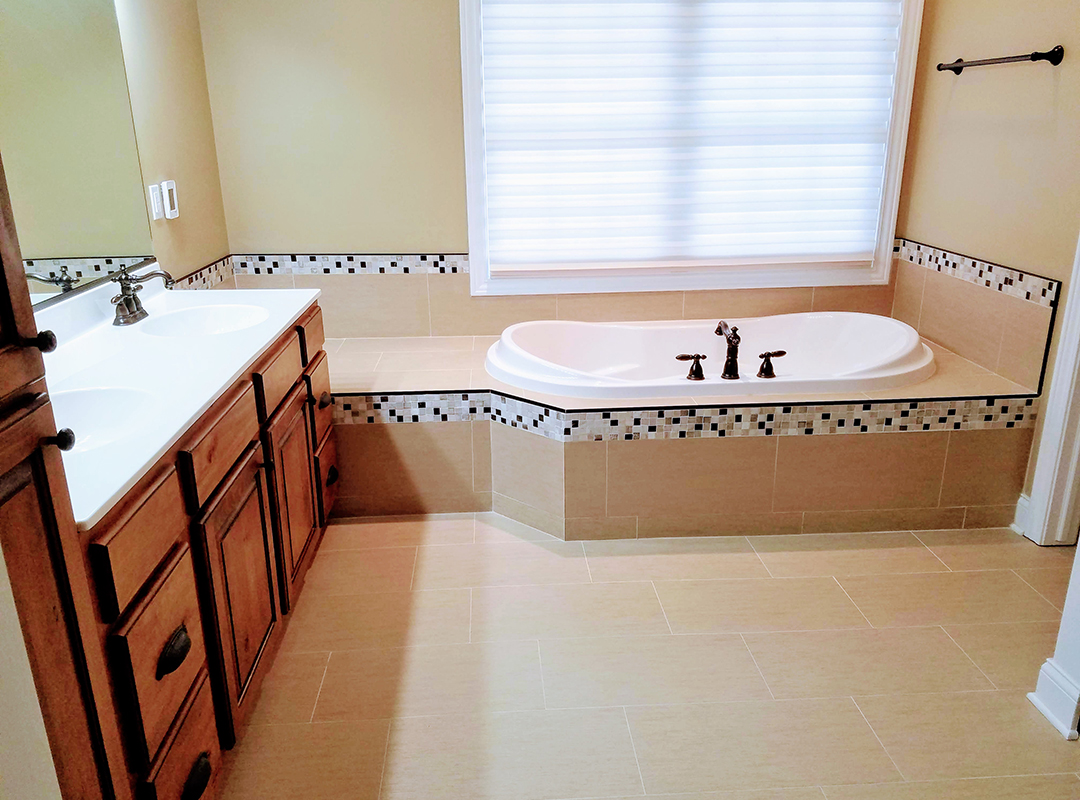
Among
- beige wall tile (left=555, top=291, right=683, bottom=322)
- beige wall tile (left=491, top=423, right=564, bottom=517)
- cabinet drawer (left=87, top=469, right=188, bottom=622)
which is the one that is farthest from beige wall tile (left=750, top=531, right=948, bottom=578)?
cabinet drawer (left=87, top=469, right=188, bottom=622)

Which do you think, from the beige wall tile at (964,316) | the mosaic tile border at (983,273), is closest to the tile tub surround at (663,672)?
the beige wall tile at (964,316)

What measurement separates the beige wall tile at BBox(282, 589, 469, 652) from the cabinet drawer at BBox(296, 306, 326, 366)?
2.52 feet

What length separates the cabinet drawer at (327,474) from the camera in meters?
2.67

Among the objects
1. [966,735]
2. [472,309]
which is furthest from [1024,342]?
[472,309]

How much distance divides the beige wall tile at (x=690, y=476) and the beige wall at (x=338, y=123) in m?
1.34

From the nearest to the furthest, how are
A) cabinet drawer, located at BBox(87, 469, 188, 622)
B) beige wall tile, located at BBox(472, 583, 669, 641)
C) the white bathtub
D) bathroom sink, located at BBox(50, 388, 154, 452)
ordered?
cabinet drawer, located at BBox(87, 469, 188, 622) → bathroom sink, located at BBox(50, 388, 154, 452) → beige wall tile, located at BBox(472, 583, 669, 641) → the white bathtub

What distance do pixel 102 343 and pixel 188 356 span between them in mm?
348

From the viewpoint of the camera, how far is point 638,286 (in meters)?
3.53

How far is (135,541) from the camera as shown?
1318 mm

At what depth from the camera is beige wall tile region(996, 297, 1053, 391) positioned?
269 cm

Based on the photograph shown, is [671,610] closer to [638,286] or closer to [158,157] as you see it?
[638,286]

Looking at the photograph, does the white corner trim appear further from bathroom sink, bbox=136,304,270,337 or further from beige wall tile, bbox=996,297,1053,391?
bathroom sink, bbox=136,304,270,337

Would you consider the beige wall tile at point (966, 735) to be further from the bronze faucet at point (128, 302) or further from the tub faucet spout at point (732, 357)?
the bronze faucet at point (128, 302)

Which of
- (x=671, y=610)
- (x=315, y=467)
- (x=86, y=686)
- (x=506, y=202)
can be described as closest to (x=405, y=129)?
(x=506, y=202)
